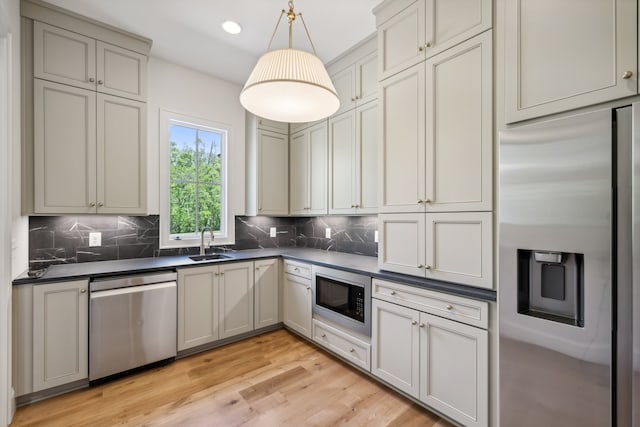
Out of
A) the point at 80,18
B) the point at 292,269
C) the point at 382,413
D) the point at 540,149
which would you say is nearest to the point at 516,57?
the point at 540,149

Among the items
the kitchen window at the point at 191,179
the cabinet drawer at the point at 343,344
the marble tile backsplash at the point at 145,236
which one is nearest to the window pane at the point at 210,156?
the kitchen window at the point at 191,179

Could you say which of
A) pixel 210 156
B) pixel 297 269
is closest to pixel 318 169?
pixel 297 269

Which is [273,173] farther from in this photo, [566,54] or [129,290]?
[566,54]

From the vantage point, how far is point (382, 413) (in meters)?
1.93

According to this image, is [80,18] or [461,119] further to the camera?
[80,18]

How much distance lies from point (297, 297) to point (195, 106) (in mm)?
2496

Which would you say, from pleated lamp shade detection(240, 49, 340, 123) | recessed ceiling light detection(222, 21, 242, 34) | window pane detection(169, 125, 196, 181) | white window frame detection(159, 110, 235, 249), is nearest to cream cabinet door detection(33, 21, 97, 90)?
white window frame detection(159, 110, 235, 249)

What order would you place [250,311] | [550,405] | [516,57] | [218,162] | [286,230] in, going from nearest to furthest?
1. [550,405]
2. [516,57]
3. [250,311]
4. [218,162]
5. [286,230]

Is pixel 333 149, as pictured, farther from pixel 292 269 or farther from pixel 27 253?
pixel 27 253

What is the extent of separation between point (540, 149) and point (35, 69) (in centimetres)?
347

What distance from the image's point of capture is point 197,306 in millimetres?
2732

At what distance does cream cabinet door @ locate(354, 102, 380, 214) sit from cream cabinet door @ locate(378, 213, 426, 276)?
1.59 feet

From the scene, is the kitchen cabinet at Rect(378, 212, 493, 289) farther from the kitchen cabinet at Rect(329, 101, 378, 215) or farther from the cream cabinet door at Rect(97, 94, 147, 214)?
the cream cabinet door at Rect(97, 94, 147, 214)

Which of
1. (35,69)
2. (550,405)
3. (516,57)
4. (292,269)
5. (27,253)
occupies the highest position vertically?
(35,69)
